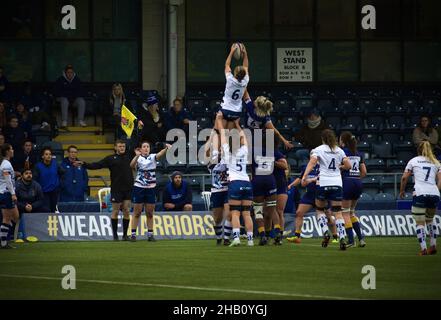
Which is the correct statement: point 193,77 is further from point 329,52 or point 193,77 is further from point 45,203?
point 45,203

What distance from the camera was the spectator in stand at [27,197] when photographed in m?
27.6

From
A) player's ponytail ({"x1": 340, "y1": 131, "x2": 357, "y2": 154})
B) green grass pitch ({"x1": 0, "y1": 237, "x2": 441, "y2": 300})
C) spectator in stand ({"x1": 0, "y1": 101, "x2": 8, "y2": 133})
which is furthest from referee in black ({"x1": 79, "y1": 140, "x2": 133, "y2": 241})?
spectator in stand ({"x1": 0, "y1": 101, "x2": 8, "y2": 133})

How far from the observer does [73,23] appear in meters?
36.7

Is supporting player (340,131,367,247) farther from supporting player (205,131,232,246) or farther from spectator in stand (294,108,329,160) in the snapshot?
spectator in stand (294,108,329,160)

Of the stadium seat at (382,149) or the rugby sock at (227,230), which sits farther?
the stadium seat at (382,149)

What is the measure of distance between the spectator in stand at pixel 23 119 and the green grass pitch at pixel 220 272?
947cm

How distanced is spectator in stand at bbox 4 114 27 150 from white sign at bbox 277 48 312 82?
32.8 feet

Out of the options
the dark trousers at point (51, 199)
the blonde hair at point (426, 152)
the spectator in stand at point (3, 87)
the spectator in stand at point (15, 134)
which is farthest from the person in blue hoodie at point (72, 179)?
the blonde hair at point (426, 152)

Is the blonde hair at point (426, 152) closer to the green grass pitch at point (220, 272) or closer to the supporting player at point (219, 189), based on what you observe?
the green grass pitch at point (220, 272)

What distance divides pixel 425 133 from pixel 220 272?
718 inches

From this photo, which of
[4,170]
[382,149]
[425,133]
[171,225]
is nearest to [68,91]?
[171,225]

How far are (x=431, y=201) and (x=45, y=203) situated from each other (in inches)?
436

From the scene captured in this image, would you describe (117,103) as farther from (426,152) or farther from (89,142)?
(426,152)
